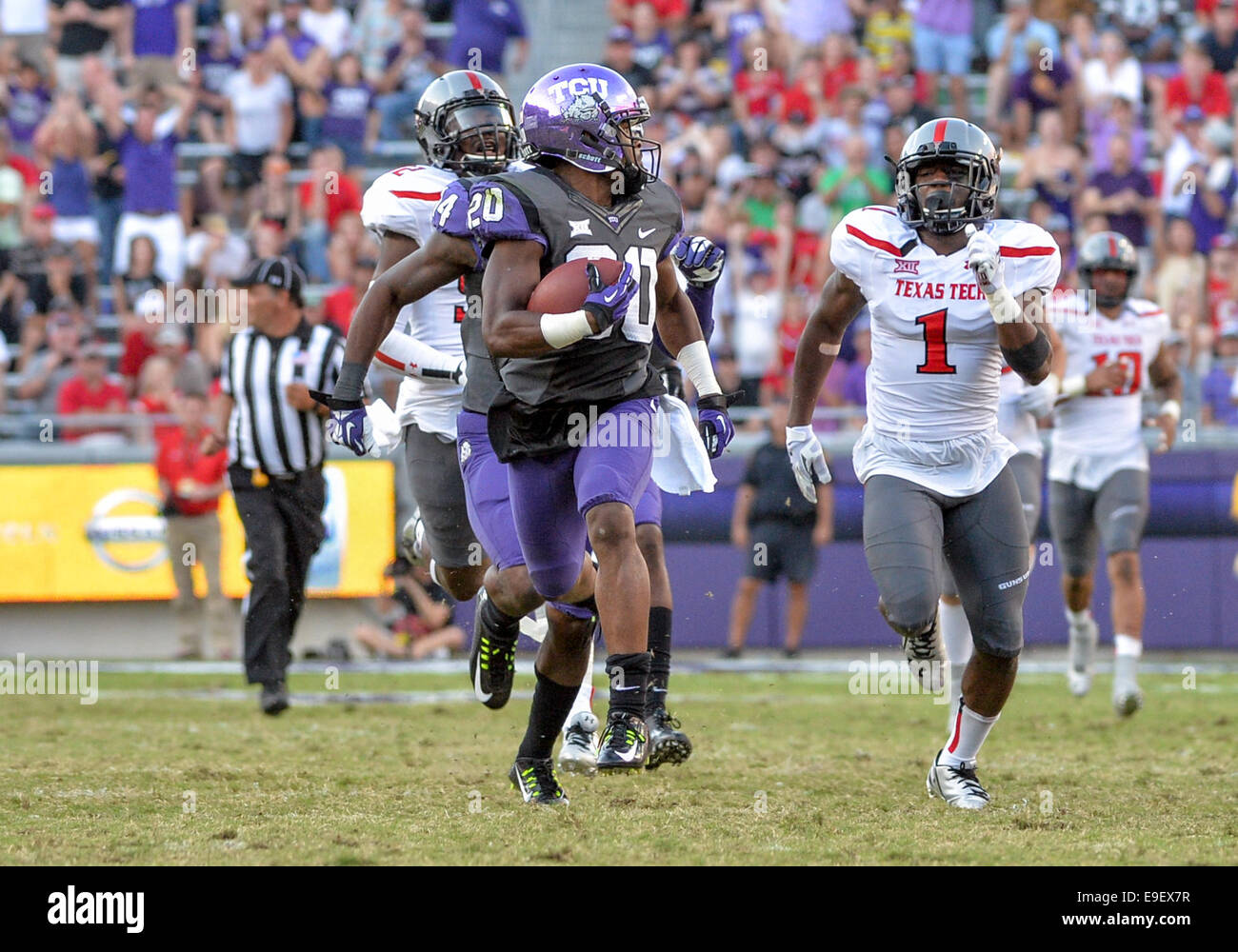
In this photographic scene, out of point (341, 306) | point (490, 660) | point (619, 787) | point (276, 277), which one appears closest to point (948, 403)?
point (619, 787)

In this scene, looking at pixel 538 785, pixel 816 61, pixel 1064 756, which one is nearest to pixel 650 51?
pixel 816 61

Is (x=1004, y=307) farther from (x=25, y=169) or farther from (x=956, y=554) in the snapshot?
(x=25, y=169)

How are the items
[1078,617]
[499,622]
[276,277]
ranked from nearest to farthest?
[499,622]
[276,277]
[1078,617]

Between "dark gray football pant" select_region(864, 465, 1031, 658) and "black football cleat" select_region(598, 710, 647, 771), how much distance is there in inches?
33.4

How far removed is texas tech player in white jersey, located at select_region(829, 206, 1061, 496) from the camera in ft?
17.3

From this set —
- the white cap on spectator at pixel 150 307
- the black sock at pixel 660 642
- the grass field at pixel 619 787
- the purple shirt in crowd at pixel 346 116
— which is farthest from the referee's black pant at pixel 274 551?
the purple shirt in crowd at pixel 346 116

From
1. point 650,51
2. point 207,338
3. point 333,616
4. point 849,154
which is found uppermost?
point 650,51

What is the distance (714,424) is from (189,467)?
21.1 ft

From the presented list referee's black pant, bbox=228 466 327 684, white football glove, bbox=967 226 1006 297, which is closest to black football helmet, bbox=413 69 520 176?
white football glove, bbox=967 226 1006 297

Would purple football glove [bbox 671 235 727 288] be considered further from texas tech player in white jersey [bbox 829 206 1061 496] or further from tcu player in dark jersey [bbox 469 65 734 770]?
tcu player in dark jersey [bbox 469 65 734 770]

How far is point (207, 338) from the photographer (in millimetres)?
12906

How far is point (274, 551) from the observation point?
799 cm
